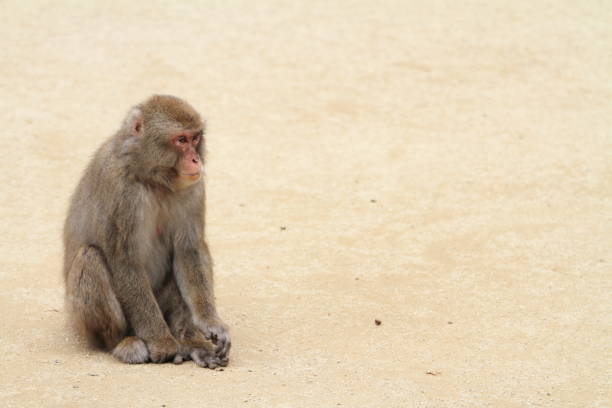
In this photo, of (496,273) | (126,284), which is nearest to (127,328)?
(126,284)

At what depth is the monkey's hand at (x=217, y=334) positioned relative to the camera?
231 inches

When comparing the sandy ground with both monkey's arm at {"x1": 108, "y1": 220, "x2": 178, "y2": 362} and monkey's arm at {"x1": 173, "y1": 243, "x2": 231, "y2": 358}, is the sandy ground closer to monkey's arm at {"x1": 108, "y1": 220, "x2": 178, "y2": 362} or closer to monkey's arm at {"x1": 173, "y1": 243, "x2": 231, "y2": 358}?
monkey's arm at {"x1": 108, "y1": 220, "x2": 178, "y2": 362}

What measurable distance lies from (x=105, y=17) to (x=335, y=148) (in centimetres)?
516

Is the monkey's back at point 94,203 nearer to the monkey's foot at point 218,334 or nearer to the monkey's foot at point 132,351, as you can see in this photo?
the monkey's foot at point 132,351

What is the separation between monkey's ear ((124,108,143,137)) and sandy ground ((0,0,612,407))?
1367 mm

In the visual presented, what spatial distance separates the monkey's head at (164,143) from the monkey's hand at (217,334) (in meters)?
0.86

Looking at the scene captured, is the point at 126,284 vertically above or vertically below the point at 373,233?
above

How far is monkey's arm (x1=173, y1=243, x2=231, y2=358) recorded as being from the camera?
613cm

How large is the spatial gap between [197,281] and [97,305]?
0.65 metres

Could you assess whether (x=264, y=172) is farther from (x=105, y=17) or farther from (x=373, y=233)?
(x=105, y=17)

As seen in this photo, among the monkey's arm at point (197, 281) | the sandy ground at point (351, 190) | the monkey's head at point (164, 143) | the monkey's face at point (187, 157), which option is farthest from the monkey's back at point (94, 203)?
the sandy ground at point (351, 190)

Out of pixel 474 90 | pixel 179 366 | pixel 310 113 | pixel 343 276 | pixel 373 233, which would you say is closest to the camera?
pixel 179 366

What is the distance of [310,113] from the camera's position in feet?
40.1

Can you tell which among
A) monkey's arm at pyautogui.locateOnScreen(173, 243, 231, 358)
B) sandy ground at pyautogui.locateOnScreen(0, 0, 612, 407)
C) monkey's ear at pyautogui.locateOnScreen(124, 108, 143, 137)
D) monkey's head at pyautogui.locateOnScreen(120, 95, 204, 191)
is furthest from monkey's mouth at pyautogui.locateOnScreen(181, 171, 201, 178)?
sandy ground at pyautogui.locateOnScreen(0, 0, 612, 407)
